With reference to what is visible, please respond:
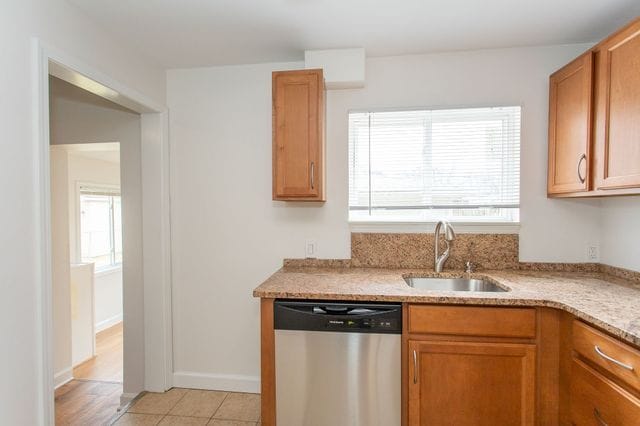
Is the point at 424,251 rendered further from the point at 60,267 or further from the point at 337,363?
the point at 60,267

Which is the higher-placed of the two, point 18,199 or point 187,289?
point 18,199

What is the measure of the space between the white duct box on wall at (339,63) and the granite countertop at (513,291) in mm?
1338

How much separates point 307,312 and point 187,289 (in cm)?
130

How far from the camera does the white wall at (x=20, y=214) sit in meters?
1.40

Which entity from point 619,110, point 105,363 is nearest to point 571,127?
point 619,110

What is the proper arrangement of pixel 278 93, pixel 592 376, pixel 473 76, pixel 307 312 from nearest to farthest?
1. pixel 592 376
2. pixel 307 312
3. pixel 278 93
4. pixel 473 76

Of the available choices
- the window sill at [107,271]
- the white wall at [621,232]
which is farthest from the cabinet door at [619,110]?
the window sill at [107,271]

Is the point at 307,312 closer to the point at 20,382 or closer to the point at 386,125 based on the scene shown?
the point at 20,382

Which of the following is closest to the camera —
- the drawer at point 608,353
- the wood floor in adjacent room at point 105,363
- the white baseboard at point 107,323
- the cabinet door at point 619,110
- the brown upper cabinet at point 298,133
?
the drawer at point 608,353

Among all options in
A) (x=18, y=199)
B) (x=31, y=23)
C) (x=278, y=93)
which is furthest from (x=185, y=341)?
(x=31, y=23)

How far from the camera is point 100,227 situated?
4.69 meters

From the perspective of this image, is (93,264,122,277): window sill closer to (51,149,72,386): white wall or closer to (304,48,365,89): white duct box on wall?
(51,149,72,386): white wall

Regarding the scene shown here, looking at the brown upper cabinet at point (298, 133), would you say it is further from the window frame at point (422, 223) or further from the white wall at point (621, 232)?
the white wall at point (621, 232)

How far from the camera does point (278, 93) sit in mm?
2168
